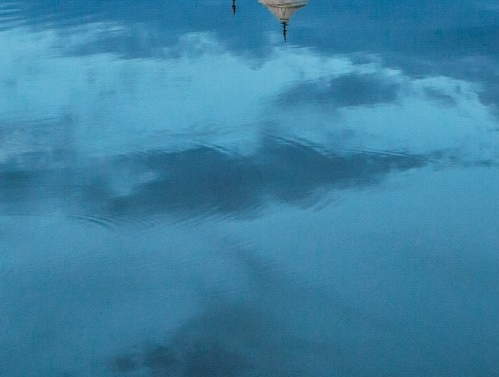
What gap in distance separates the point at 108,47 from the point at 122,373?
14741 millimetres

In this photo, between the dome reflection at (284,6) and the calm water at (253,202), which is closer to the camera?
the calm water at (253,202)

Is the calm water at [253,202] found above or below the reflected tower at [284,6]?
below

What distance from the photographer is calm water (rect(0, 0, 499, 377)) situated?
13195mm

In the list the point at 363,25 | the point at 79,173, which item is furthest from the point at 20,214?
the point at 363,25

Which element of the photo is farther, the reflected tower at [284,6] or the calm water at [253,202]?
the reflected tower at [284,6]

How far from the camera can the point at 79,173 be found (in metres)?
18.2

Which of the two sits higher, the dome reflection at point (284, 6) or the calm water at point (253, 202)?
the dome reflection at point (284, 6)

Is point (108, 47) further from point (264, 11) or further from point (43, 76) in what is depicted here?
point (264, 11)

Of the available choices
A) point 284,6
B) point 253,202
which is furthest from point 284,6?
point 253,202

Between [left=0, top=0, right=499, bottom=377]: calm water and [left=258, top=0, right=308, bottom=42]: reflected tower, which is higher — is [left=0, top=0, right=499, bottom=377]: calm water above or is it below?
below

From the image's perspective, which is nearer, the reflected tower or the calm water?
the calm water

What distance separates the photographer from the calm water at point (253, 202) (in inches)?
520

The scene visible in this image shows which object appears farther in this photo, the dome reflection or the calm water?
the dome reflection

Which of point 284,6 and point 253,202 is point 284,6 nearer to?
point 284,6
